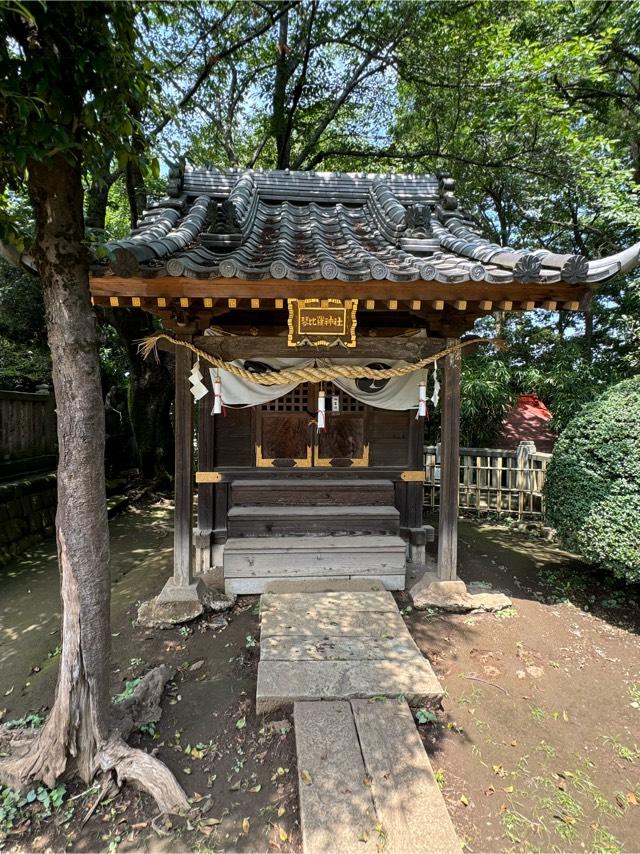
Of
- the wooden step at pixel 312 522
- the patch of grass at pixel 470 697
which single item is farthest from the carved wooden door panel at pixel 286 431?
the patch of grass at pixel 470 697

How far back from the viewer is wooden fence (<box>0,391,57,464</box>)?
23.8 feet

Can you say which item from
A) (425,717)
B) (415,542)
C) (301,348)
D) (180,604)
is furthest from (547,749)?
(301,348)

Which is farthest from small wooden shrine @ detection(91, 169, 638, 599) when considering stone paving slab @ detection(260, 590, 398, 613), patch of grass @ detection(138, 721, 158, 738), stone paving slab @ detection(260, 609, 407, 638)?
patch of grass @ detection(138, 721, 158, 738)

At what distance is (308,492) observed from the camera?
5.57 meters

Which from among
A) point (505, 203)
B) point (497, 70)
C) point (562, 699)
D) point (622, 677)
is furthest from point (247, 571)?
point (505, 203)

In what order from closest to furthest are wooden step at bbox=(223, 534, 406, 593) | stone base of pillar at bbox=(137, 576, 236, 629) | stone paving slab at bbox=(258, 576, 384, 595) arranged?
stone base of pillar at bbox=(137, 576, 236, 629) < stone paving slab at bbox=(258, 576, 384, 595) < wooden step at bbox=(223, 534, 406, 593)

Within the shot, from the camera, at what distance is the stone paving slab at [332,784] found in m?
2.22

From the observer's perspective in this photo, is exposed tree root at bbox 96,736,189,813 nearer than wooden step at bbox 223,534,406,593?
Yes

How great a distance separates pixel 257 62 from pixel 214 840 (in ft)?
49.1

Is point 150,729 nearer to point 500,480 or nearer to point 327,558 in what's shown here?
point 327,558

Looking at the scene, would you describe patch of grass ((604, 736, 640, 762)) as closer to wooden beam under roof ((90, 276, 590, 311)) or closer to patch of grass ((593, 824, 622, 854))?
patch of grass ((593, 824, 622, 854))

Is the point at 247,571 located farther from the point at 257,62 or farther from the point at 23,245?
the point at 257,62

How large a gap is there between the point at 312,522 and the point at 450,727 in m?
2.71

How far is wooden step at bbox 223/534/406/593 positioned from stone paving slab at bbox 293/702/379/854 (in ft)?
6.47
